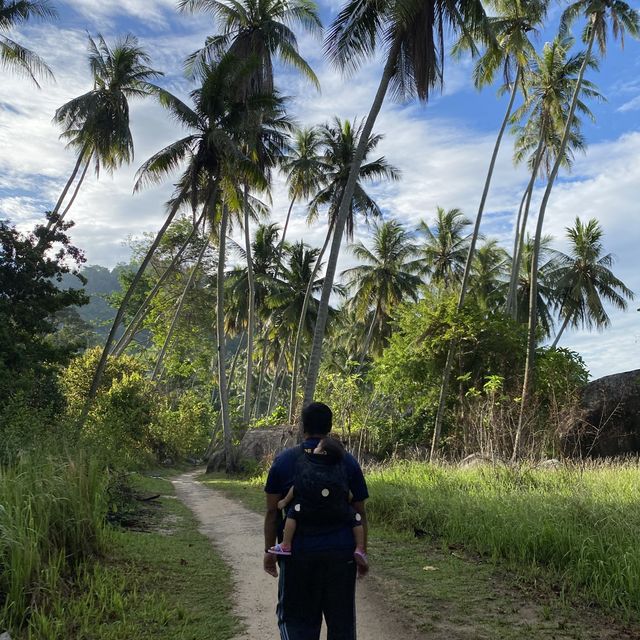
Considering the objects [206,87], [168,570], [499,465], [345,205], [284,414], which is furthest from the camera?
[284,414]

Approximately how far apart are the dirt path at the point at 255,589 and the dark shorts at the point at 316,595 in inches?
59.6

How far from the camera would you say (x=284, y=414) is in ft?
100

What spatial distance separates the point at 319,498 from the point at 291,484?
0.24m

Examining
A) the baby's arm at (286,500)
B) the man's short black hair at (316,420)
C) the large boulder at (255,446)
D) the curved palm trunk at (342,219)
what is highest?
the curved palm trunk at (342,219)

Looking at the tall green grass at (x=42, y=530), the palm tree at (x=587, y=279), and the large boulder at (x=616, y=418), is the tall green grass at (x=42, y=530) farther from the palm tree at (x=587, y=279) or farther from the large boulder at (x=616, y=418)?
the palm tree at (x=587, y=279)

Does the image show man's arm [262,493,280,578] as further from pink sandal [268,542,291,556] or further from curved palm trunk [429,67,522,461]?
curved palm trunk [429,67,522,461]

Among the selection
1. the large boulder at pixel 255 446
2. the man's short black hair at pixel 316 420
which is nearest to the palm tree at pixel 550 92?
the large boulder at pixel 255 446

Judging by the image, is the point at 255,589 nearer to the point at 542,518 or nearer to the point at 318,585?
the point at 318,585

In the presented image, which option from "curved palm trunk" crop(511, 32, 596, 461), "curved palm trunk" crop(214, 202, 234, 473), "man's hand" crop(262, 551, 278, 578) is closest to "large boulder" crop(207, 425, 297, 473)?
"curved palm trunk" crop(214, 202, 234, 473)

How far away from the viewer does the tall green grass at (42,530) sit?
13.7 ft

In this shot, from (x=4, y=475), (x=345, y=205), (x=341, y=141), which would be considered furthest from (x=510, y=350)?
(x=4, y=475)

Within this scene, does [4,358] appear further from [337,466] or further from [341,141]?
[341,141]

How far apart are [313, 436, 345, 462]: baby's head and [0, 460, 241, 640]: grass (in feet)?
7.05

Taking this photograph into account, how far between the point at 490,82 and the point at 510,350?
9810 mm
